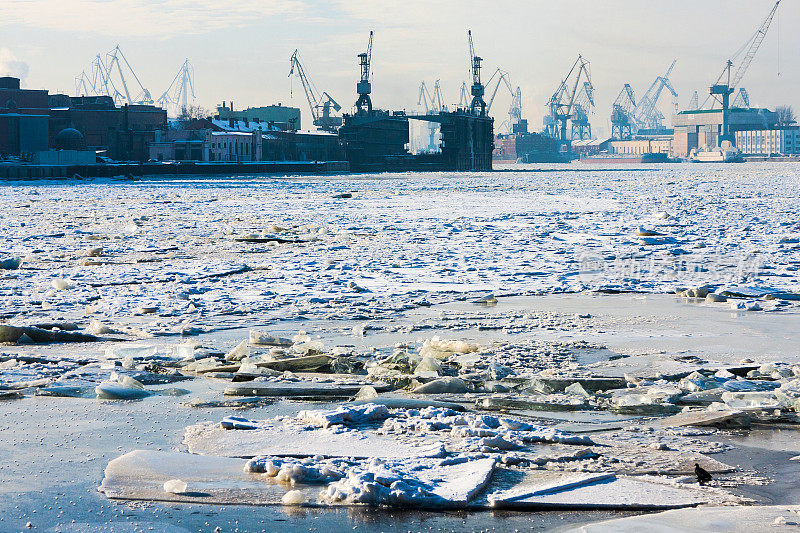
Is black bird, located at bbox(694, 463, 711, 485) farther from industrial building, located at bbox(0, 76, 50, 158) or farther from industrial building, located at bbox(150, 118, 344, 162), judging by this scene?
industrial building, located at bbox(150, 118, 344, 162)

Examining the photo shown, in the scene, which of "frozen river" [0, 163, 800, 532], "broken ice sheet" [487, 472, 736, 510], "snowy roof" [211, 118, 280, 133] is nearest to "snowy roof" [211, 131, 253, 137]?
"snowy roof" [211, 118, 280, 133]

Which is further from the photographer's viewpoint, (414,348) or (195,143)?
(195,143)

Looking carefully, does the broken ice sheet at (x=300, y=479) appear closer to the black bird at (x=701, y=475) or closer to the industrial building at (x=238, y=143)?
the black bird at (x=701, y=475)

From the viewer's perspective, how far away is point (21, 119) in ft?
331

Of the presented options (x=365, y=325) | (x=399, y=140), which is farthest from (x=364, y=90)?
(x=365, y=325)

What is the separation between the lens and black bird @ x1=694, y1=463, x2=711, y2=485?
14.1 ft

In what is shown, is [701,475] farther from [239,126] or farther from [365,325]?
[239,126]

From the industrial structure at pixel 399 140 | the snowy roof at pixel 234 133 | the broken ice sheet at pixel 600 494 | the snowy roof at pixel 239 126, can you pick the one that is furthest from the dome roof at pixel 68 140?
the broken ice sheet at pixel 600 494

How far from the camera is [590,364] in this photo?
7129 mm

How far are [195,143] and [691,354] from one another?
370ft

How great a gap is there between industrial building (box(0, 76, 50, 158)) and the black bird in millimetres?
103073

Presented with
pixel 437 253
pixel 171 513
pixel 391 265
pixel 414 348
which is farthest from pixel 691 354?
pixel 437 253

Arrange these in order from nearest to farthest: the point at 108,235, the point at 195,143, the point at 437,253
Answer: the point at 437,253 → the point at 108,235 → the point at 195,143

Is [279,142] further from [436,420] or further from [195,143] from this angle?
[436,420]
